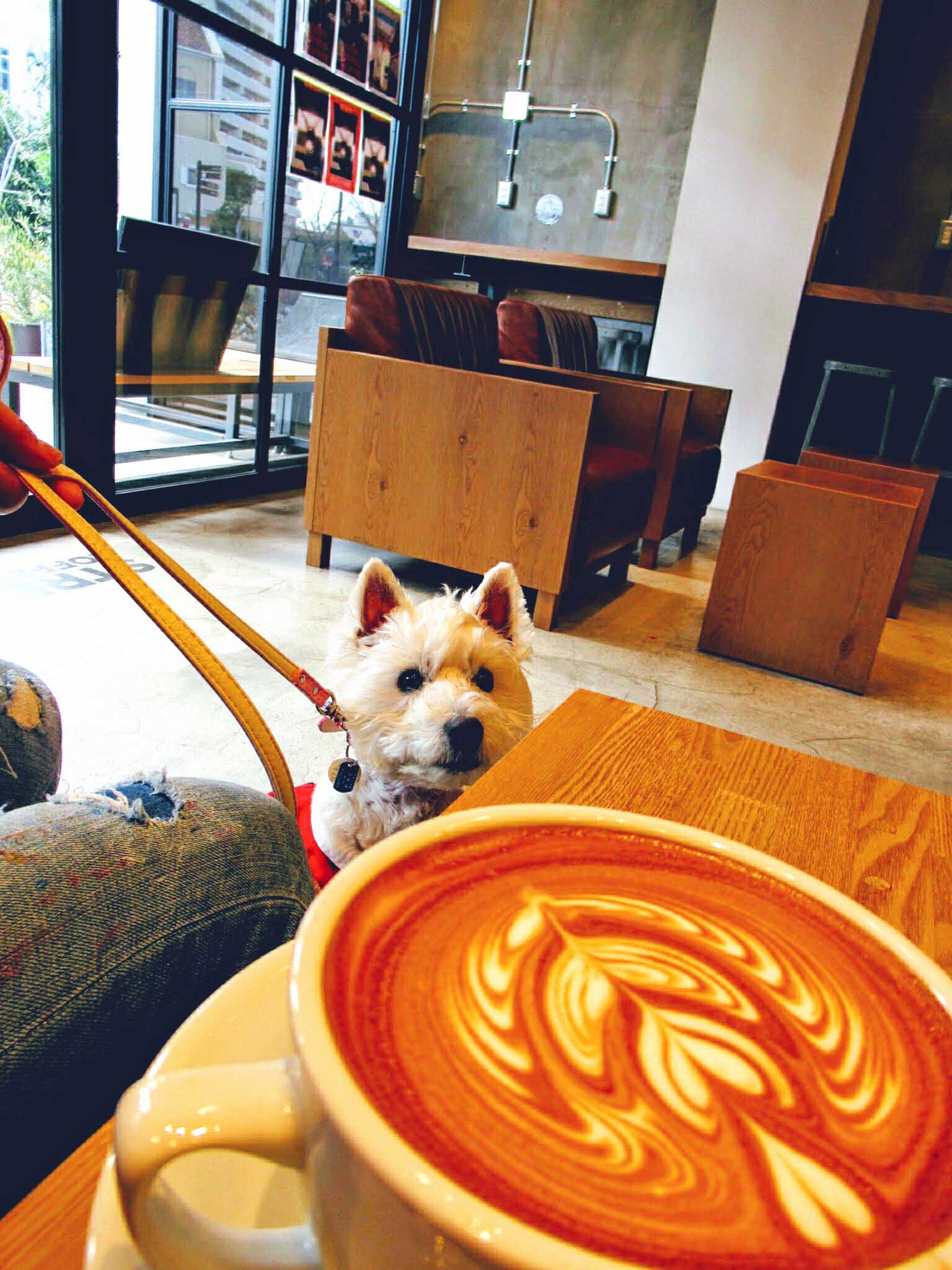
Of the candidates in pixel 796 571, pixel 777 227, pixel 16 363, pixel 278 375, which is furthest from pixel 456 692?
pixel 777 227

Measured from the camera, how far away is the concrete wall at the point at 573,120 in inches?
224

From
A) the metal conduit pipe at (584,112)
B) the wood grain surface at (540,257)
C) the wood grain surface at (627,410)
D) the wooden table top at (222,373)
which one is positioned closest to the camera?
the wooden table top at (222,373)

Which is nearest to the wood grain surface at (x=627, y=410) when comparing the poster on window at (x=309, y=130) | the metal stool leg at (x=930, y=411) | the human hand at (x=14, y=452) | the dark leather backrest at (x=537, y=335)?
the dark leather backrest at (x=537, y=335)

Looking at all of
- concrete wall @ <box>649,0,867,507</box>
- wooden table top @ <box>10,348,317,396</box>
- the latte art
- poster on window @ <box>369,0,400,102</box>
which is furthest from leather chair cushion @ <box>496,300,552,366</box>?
the latte art

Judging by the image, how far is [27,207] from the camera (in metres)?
2.90

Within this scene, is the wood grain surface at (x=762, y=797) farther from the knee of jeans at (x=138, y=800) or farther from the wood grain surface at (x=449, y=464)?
the wood grain surface at (x=449, y=464)

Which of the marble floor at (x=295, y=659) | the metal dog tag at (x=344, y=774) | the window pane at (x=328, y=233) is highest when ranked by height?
the window pane at (x=328, y=233)

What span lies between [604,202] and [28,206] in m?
4.16

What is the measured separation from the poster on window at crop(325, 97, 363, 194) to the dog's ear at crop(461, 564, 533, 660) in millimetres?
3946

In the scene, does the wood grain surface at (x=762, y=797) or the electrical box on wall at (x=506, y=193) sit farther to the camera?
the electrical box on wall at (x=506, y=193)

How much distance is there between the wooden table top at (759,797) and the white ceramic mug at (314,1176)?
28 centimetres

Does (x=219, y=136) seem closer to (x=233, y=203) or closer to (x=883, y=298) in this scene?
(x=233, y=203)

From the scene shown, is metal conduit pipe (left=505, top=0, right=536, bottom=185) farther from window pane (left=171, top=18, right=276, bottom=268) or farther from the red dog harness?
the red dog harness

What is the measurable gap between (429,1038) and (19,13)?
348 centimetres
